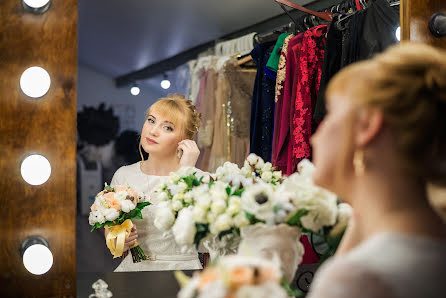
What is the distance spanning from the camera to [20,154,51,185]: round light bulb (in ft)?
4.71

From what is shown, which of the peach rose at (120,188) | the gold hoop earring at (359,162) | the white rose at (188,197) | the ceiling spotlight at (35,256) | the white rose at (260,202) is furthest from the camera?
the peach rose at (120,188)

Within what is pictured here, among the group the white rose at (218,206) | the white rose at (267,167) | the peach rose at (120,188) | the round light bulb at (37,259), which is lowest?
the round light bulb at (37,259)

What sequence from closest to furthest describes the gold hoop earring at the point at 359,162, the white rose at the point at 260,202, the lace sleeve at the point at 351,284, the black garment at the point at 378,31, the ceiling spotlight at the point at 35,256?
the lace sleeve at the point at 351,284, the gold hoop earring at the point at 359,162, the white rose at the point at 260,202, the ceiling spotlight at the point at 35,256, the black garment at the point at 378,31

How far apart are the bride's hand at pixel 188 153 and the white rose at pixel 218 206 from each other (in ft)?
1.46

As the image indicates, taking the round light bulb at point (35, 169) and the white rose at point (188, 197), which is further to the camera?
the round light bulb at point (35, 169)

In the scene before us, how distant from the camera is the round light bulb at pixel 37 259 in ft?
4.69

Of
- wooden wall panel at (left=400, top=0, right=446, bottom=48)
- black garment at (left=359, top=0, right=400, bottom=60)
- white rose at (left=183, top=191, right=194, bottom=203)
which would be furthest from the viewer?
black garment at (left=359, top=0, right=400, bottom=60)

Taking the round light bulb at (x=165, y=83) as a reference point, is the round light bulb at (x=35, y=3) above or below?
above

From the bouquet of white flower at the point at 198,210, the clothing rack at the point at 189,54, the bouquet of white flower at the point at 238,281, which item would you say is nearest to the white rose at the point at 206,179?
the bouquet of white flower at the point at 198,210

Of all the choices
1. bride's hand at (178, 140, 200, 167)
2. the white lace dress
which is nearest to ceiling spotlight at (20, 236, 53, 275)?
the white lace dress

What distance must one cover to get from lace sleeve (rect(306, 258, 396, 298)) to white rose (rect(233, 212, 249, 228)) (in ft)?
1.42

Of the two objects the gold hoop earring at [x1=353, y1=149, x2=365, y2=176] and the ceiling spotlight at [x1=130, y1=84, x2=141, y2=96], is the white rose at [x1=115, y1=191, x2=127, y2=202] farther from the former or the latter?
the gold hoop earring at [x1=353, y1=149, x2=365, y2=176]

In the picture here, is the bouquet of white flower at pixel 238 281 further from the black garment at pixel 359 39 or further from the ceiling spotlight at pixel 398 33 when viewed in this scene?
the ceiling spotlight at pixel 398 33

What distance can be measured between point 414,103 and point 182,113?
983 millimetres
